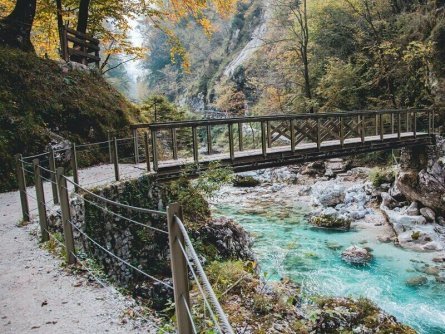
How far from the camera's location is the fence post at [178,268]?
217 centimetres

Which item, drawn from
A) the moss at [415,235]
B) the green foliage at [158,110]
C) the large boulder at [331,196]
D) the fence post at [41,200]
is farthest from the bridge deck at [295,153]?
the green foliage at [158,110]

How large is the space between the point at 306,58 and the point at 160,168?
17707mm

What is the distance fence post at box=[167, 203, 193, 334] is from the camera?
85.4 inches

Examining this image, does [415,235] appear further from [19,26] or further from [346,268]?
[19,26]

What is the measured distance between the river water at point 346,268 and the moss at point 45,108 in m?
6.31

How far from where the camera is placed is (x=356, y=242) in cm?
1155

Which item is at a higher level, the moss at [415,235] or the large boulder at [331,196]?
the large boulder at [331,196]

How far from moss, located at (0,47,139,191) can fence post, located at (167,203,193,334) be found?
7842 mm

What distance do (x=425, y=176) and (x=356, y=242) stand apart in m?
4.06

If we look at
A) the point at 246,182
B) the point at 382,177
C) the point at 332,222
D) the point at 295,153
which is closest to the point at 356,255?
the point at 332,222

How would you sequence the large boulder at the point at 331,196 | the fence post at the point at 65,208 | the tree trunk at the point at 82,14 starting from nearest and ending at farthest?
1. the fence post at the point at 65,208
2. the tree trunk at the point at 82,14
3. the large boulder at the point at 331,196

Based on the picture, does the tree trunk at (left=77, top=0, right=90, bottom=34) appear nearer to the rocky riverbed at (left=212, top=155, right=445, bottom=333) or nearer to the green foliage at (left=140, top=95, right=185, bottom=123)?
the green foliage at (left=140, top=95, right=185, bottom=123)

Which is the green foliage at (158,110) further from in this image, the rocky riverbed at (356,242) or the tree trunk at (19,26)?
the tree trunk at (19,26)

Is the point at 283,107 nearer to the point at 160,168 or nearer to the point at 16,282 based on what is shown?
the point at 160,168
